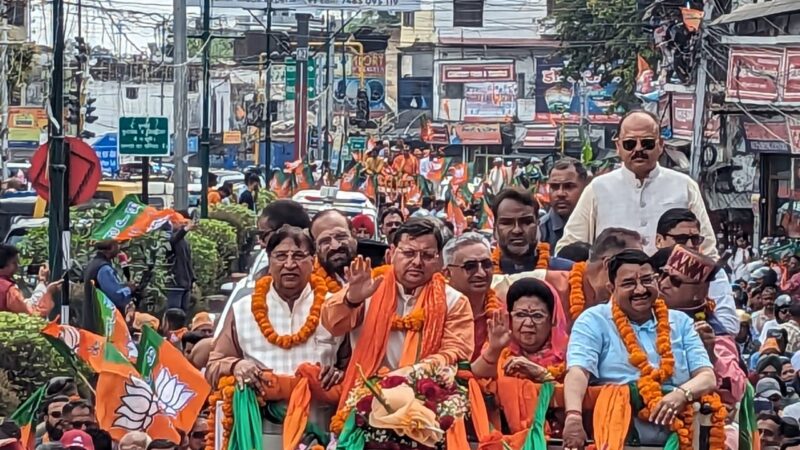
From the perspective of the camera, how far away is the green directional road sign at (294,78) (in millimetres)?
56197

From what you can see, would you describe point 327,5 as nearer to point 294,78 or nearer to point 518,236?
point 294,78

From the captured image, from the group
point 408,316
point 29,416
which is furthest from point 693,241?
point 29,416

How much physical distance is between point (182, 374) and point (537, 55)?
65.7 metres

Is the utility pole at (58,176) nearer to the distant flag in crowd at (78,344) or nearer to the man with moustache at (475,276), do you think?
the distant flag in crowd at (78,344)

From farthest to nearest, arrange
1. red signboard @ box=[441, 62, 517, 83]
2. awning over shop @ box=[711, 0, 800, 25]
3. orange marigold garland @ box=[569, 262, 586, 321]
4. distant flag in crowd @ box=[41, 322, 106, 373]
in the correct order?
1. red signboard @ box=[441, 62, 517, 83]
2. awning over shop @ box=[711, 0, 800, 25]
3. distant flag in crowd @ box=[41, 322, 106, 373]
4. orange marigold garland @ box=[569, 262, 586, 321]

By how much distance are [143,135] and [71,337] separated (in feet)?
41.6

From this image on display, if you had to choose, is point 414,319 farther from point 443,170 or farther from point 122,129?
point 443,170

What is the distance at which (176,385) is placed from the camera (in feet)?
34.2

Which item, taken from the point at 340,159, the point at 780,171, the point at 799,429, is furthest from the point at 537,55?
the point at 799,429

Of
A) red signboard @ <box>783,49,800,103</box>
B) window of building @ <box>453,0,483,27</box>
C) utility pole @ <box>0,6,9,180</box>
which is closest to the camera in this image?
red signboard @ <box>783,49,800,103</box>

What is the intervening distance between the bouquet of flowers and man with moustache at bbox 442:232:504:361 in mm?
657

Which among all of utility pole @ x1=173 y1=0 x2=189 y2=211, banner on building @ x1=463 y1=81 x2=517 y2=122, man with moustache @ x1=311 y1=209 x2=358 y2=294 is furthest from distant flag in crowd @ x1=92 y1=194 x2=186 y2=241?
banner on building @ x1=463 y1=81 x2=517 y2=122

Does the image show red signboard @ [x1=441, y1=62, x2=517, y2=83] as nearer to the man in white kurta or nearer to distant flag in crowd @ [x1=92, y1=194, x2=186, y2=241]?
distant flag in crowd @ [x1=92, y1=194, x2=186, y2=241]

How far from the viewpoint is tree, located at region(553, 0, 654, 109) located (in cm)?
5059
